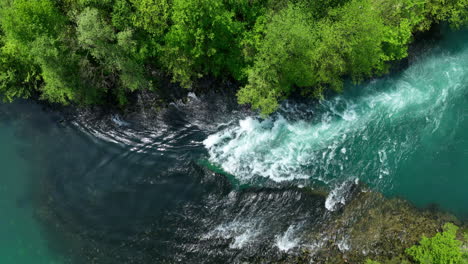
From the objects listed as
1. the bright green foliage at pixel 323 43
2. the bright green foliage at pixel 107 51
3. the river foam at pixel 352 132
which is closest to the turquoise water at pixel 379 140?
the river foam at pixel 352 132

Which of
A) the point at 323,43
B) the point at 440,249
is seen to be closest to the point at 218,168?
the point at 323,43

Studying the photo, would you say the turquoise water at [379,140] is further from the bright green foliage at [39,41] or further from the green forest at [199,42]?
the bright green foliage at [39,41]

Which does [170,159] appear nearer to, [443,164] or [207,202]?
[207,202]

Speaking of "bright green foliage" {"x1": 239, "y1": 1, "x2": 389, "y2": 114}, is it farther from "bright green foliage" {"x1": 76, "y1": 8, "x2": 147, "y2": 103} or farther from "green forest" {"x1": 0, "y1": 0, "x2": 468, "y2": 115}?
"bright green foliage" {"x1": 76, "y1": 8, "x2": 147, "y2": 103}

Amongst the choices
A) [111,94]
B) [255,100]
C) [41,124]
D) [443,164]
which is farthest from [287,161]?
[41,124]

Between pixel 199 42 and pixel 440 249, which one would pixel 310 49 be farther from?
pixel 440 249

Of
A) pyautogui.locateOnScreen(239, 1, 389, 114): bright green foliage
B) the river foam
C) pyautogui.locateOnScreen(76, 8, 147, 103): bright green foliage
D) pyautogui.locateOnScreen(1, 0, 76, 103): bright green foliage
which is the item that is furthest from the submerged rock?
pyautogui.locateOnScreen(1, 0, 76, 103): bright green foliage
